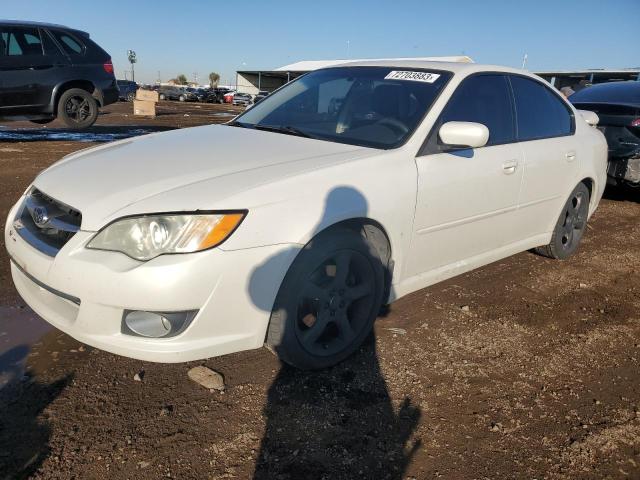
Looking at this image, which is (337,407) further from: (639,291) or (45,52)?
(45,52)

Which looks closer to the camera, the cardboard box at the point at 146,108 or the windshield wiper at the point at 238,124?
the windshield wiper at the point at 238,124

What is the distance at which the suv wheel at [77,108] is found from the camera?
29.2ft

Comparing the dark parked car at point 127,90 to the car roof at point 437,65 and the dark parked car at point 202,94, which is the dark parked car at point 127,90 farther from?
the car roof at point 437,65

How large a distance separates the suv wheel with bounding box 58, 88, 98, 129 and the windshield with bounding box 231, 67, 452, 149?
6.57m

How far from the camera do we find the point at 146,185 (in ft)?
7.49

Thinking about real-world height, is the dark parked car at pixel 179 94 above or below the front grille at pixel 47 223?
below

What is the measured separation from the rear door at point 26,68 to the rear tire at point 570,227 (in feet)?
26.9

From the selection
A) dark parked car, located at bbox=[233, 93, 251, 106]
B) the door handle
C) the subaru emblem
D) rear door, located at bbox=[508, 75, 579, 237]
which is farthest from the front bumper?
dark parked car, located at bbox=[233, 93, 251, 106]

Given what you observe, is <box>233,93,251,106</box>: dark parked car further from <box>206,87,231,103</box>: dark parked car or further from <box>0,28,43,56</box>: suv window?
<box>0,28,43,56</box>: suv window

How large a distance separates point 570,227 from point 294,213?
10.4ft

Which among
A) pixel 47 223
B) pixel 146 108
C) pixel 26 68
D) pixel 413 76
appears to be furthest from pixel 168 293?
pixel 146 108

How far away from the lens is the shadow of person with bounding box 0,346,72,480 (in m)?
1.88

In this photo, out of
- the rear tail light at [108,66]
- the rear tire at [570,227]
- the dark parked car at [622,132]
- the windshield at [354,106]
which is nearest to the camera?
the windshield at [354,106]

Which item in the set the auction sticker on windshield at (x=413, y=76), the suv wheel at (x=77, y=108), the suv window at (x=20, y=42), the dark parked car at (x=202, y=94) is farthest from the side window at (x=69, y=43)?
the dark parked car at (x=202, y=94)
